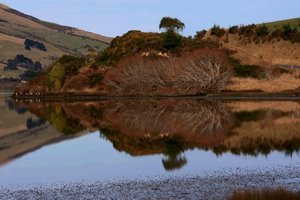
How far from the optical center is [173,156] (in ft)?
109

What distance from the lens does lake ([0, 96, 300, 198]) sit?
→ 28.7 m

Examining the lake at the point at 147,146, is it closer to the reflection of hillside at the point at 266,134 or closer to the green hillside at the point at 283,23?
the reflection of hillside at the point at 266,134

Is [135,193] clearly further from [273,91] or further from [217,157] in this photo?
[273,91]

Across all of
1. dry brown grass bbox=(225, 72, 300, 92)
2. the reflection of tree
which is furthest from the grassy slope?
the reflection of tree

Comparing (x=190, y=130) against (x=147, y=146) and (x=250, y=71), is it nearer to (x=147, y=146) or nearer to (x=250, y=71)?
(x=147, y=146)

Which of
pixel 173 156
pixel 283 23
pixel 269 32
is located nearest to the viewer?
pixel 173 156

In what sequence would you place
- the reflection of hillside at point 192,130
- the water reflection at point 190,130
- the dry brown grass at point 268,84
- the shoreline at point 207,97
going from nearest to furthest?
the water reflection at point 190,130
the reflection of hillside at point 192,130
the shoreline at point 207,97
the dry brown grass at point 268,84

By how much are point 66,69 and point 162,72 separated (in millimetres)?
33581

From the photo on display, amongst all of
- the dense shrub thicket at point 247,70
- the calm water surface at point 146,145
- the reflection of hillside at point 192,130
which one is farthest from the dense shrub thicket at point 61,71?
the calm water surface at point 146,145

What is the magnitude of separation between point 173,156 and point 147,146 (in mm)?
5666

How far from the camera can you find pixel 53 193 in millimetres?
Answer: 23297

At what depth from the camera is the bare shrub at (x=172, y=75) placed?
322 ft

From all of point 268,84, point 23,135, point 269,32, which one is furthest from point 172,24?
point 23,135

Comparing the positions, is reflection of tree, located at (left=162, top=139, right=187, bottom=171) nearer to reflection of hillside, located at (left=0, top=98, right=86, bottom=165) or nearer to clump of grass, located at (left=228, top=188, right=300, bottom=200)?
clump of grass, located at (left=228, top=188, right=300, bottom=200)
